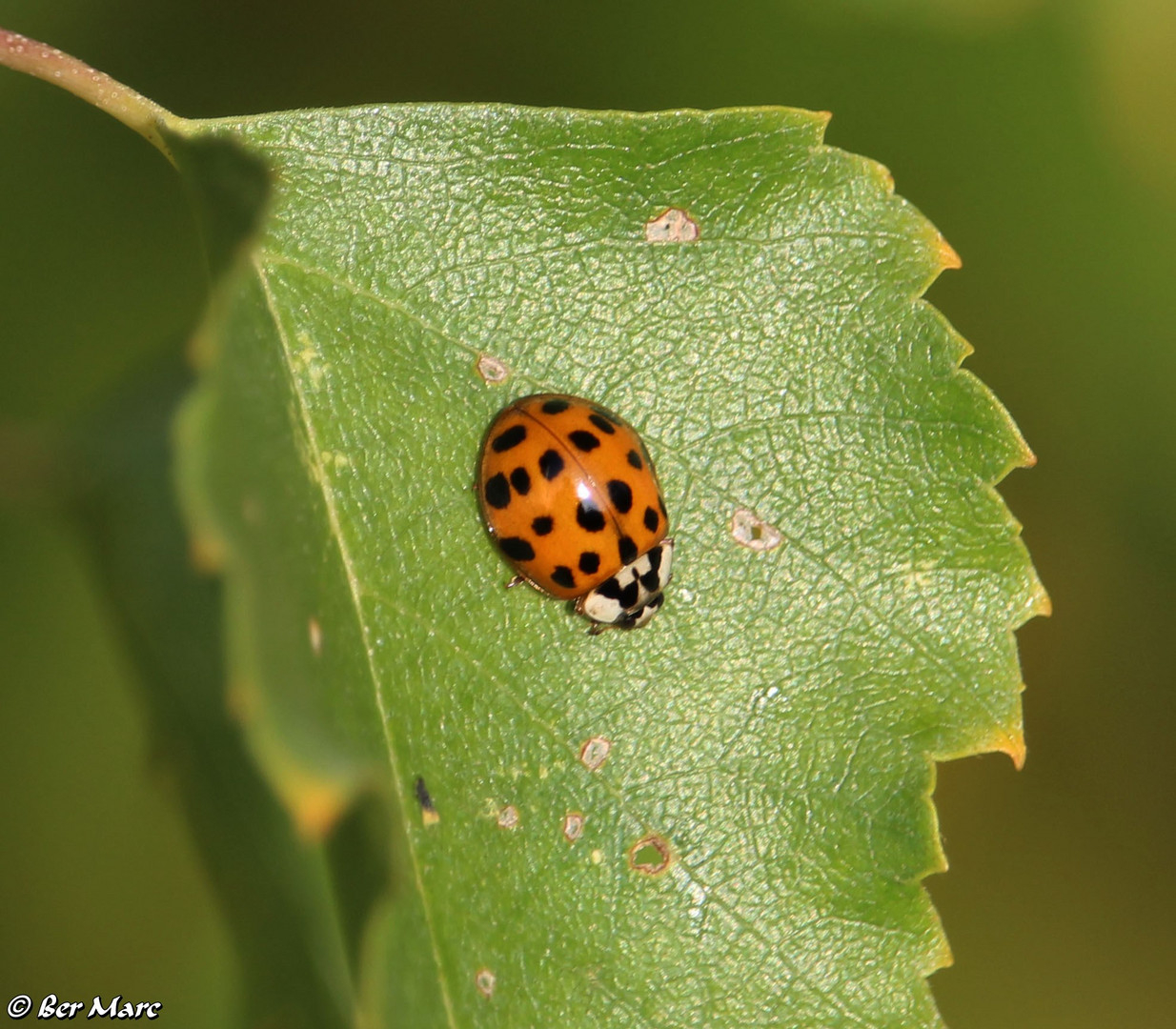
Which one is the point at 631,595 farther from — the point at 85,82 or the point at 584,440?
the point at 85,82

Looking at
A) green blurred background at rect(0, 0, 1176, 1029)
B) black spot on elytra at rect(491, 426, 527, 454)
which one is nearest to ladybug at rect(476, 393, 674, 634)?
black spot on elytra at rect(491, 426, 527, 454)

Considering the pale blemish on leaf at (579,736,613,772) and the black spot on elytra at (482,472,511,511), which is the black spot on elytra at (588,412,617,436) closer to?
the black spot on elytra at (482,472,511,511)

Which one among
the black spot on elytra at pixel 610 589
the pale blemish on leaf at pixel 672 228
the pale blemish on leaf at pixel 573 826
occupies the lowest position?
the pale blemish on leaf at pixel 573 826

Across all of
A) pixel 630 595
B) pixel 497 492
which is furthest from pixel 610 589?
pixel 497 492

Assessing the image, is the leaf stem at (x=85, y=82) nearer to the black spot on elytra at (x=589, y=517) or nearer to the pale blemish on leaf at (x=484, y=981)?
the black spot on elytra at (x=589, y=517)

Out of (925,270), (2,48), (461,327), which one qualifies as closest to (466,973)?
(461,327)

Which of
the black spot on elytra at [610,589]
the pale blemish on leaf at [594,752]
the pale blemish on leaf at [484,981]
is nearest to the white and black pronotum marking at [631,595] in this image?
the black spot on elytra at [610,589]

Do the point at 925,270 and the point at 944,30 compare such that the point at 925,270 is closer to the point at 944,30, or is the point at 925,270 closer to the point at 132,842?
the point at 944,30
